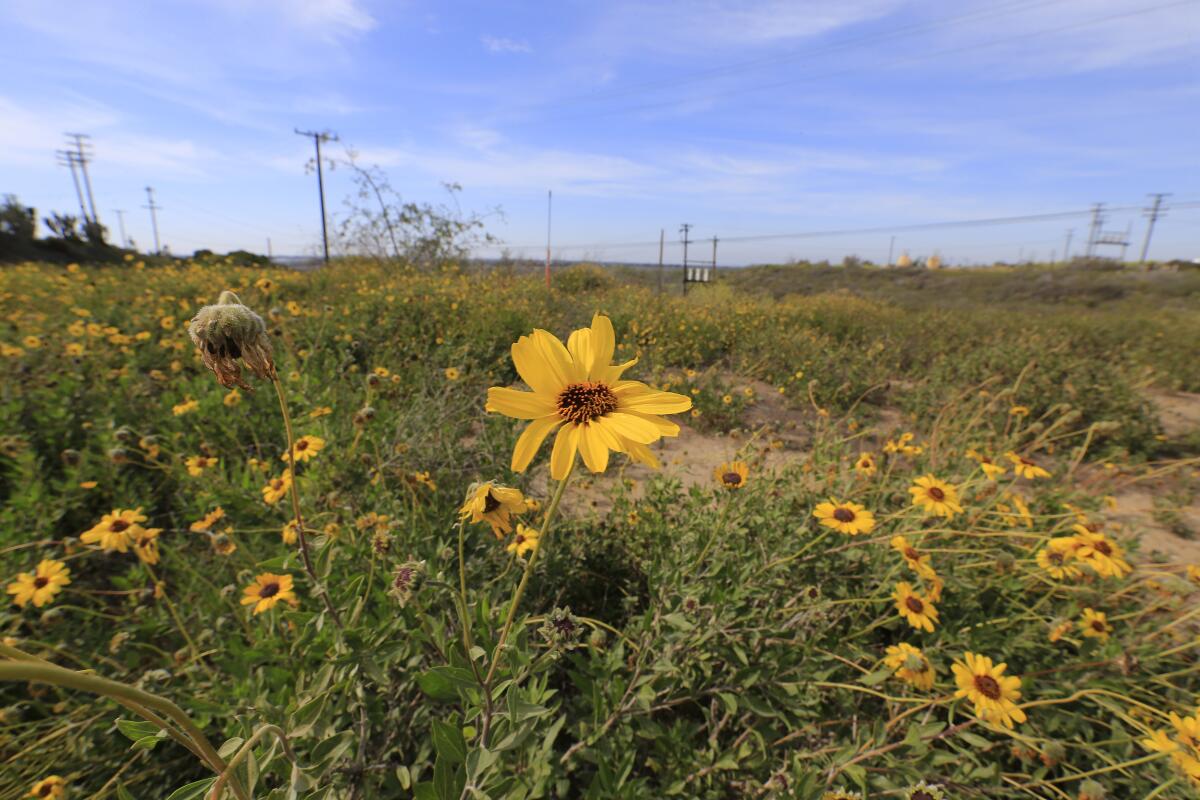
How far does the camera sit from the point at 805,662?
1.42m

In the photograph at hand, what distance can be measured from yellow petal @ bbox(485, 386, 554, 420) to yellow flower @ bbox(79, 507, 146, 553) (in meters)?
1.54

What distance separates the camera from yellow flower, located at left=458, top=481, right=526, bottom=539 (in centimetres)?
86

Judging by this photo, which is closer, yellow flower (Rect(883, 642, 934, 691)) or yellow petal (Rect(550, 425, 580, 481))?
yellow petal (Rect(550, 425, 580, 481))

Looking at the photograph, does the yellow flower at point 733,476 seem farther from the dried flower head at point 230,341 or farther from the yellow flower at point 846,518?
the dried flower head at point 230,341

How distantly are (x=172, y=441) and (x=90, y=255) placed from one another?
77.7 ft

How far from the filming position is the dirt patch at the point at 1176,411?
4.60 meters

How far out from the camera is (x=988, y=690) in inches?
49.4

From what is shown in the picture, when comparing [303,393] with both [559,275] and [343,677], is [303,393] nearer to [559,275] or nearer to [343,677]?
[343,677]

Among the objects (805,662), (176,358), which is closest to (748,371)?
(805,662)

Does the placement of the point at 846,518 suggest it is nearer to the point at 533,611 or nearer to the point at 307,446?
the point at 533,611

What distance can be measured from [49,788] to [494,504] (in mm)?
1406

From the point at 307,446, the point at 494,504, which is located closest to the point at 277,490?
the point at 307,446

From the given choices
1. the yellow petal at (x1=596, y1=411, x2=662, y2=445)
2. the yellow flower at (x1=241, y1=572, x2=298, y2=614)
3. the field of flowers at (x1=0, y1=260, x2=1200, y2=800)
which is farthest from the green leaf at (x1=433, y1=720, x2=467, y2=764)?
the yellow flower at (x1=241, y1=572, x2=298, y2=614)

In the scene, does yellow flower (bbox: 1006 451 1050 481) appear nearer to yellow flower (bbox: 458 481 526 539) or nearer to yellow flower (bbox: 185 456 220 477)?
yellow flower (bbox: 458 481 526 539)
